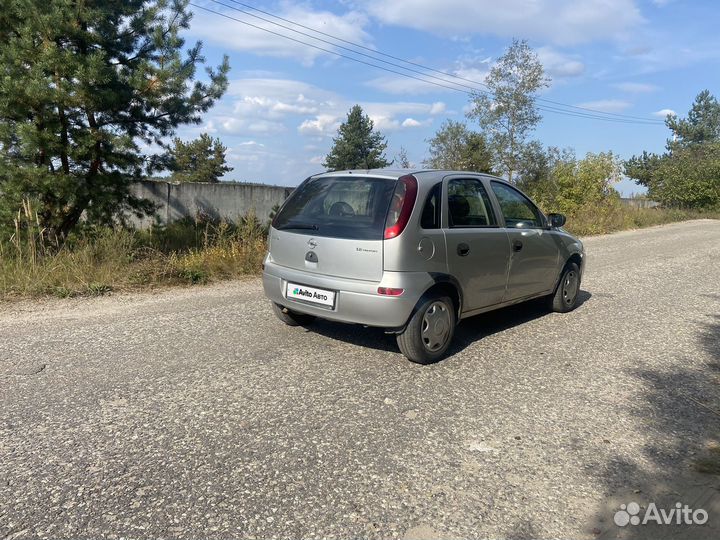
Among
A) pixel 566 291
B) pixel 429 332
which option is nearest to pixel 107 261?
pixel 429 332

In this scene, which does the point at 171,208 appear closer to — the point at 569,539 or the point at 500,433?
the point at 500,433

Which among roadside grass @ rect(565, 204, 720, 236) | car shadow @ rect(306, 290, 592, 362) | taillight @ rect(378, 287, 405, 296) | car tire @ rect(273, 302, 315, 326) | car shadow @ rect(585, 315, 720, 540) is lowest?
car shadow @ rect(585, 315, 720, 540)

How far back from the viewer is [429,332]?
4.43m

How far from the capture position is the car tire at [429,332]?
429cm

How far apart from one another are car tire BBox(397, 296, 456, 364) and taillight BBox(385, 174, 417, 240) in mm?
663

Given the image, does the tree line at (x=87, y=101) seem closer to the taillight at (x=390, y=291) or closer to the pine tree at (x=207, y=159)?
the taillight at (x=390, y=291)

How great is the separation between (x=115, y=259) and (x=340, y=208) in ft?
14.7

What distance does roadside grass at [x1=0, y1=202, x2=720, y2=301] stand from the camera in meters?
6.70

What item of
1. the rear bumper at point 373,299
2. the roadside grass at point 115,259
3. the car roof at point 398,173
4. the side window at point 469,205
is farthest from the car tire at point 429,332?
the roadside grass at point 115,259

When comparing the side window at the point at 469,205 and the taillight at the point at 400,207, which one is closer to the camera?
the taillight at the point at 400,207

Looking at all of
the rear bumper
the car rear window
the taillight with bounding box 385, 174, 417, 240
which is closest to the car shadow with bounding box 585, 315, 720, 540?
the rear bumper

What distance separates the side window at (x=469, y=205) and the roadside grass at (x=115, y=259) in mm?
4440

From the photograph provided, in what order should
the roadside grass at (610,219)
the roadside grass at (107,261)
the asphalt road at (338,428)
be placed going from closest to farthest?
1. the asphalt road at (338,428)
2. the roadside grass at (107,261)
3. the roadside grass at (610,219)

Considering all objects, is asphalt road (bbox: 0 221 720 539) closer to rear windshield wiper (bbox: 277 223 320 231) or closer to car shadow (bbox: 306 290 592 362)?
car shadow (bbox: 306 290 592 362)
